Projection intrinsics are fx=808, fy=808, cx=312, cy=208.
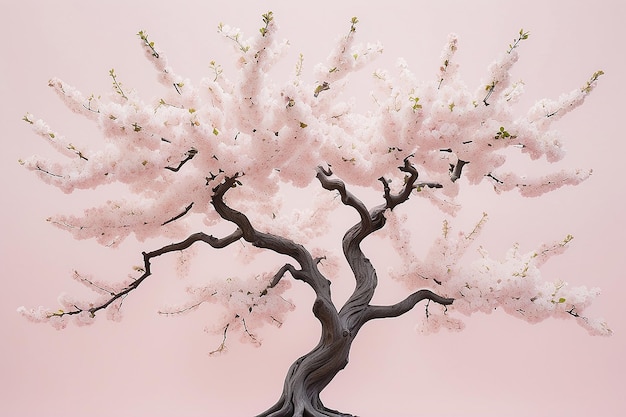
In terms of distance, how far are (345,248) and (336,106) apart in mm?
722

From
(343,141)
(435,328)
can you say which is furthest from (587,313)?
(343,141)

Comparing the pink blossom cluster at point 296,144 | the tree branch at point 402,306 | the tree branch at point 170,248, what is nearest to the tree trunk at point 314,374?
the tree branch at point 402,306

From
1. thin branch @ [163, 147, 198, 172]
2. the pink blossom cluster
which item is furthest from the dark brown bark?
thin branch @ [163, 147, 198, 172]

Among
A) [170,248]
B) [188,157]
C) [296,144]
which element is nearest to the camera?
[296,144]

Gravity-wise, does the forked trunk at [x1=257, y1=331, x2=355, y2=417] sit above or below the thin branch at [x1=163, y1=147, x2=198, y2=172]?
below

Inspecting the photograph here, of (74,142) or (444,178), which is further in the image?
(444,178)

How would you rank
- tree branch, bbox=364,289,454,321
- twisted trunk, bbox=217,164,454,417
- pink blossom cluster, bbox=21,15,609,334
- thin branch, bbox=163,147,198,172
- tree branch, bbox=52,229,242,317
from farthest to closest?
tree branch, bbox=364,289,454,321, tree branch, bbox=52,229,242,317, twisted trunk, bbox=217,164,454,417, thin branch, bbox=163,147,198,172, pink blossom cluster, bbox=21,15,609,334

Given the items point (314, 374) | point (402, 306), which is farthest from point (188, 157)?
point (402, 306)

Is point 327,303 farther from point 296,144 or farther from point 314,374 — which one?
point 296,144

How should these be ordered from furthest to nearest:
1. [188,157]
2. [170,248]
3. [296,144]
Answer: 1. [170,248]
2. [188,157]
3. [296,144]

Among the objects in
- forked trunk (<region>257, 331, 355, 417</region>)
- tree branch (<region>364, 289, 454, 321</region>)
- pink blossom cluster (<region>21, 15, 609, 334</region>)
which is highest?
pink blossom cluster (<region>21, 15, 609, 334</region>)

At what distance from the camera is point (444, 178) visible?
3.86 m

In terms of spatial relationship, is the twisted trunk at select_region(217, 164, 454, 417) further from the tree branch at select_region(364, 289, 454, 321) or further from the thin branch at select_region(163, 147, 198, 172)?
the thin branch at select_region(163, 147, 198, 172)

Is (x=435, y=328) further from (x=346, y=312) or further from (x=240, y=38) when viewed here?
(x=240, y=38)
